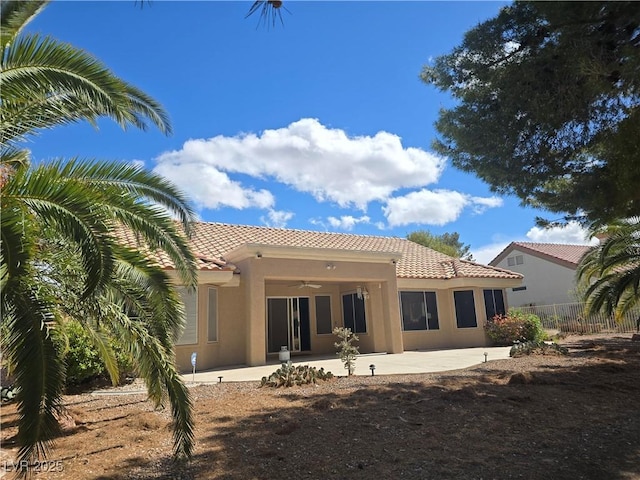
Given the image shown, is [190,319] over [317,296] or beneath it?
beneath

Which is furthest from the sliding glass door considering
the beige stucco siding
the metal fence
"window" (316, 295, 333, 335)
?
the metal fence

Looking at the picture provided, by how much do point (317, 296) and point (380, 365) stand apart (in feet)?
18.5

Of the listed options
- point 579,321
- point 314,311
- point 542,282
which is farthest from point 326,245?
point 542,282

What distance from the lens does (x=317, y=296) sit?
63.0 feet

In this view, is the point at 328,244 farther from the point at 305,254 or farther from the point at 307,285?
the point at 305,254

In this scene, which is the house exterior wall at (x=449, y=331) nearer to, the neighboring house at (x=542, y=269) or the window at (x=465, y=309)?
the window at (x=465, y=309)

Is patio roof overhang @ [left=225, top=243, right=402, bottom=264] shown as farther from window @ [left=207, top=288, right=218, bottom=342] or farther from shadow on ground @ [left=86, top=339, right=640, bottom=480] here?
shadow on ground @ [left=86, top=339, right=640, bottom=480]

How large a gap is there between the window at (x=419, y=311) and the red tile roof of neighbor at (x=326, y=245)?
102 cm

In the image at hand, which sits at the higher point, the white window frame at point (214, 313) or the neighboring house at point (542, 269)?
the neighboring house at point (542, 269)

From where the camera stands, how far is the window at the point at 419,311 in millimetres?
19953

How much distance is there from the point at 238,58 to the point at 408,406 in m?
7.29

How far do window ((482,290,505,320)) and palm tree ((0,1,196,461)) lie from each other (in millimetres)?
17454

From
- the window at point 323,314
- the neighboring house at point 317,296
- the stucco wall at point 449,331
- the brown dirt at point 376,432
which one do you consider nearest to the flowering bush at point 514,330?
the stucco wall at point 449,331

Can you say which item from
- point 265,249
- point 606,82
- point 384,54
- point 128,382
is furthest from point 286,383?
point 606,82
